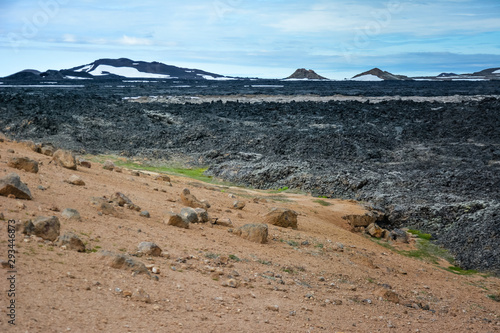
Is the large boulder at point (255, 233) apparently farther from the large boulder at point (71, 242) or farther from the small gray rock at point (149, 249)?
the large boulder at point (71, 242)

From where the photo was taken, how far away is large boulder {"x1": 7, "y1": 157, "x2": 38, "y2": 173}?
34.0 feet

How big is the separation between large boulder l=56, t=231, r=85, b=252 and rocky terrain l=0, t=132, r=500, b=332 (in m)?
0.01

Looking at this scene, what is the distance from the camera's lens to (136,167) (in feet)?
66.5

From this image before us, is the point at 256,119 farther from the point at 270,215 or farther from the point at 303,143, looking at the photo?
the point at 270,215

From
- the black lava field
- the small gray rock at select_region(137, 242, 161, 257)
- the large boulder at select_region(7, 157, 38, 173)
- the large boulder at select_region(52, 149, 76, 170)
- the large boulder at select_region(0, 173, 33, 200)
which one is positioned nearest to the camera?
the small gray rock at select_region(137, 242, 161, 257)

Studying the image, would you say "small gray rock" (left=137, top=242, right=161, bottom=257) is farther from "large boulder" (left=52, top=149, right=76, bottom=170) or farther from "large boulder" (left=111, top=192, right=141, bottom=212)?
"large boulder" (left=52, top=149, right=76, bottom=170)

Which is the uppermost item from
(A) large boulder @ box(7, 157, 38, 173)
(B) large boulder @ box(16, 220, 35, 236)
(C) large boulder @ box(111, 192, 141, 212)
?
(A) large boulder @ box(7, 157, 38, 173)

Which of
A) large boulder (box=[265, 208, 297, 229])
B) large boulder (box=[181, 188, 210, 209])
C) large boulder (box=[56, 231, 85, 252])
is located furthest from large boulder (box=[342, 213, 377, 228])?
large boulder (box=[56, 231, 85, 252])

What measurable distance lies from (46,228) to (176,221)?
2.92 meters

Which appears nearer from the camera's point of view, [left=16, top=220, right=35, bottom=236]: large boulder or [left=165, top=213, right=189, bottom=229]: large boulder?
[left=16, top=220, right=35, bottom=236]: large boulder

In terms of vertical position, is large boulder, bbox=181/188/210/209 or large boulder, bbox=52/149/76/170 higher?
large boulder, bbox=52/149/76/170

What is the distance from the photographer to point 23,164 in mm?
10445

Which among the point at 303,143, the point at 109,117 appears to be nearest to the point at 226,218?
the point at 303,143

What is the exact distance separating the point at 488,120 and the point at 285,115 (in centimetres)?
1229
